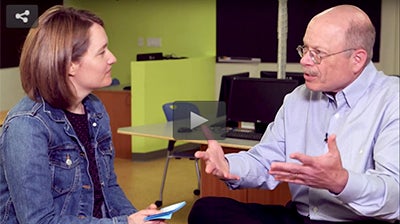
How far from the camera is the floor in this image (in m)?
5.98

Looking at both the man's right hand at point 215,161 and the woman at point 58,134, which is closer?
the woman at point 58,134

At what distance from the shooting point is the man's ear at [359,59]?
2.38 m

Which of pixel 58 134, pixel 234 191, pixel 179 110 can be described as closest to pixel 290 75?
pixel 234 191

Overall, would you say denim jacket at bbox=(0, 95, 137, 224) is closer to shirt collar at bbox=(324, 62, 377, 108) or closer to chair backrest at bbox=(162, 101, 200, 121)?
shirt collar at bbox=(324, 62, 377, 108)

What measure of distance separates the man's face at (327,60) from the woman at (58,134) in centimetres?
73

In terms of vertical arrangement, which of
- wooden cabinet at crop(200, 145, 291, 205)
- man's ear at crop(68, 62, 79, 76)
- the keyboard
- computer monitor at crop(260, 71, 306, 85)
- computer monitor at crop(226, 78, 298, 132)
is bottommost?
wooden cabinet at crop(200, 145, 291, 205)

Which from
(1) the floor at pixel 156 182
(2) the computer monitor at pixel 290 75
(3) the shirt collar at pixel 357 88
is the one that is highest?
(3) the shirt collar at pixel 357 88

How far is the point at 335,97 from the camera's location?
8.01 ft

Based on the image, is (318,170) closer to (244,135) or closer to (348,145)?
(348,145)

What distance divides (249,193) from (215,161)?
2.23 metres
